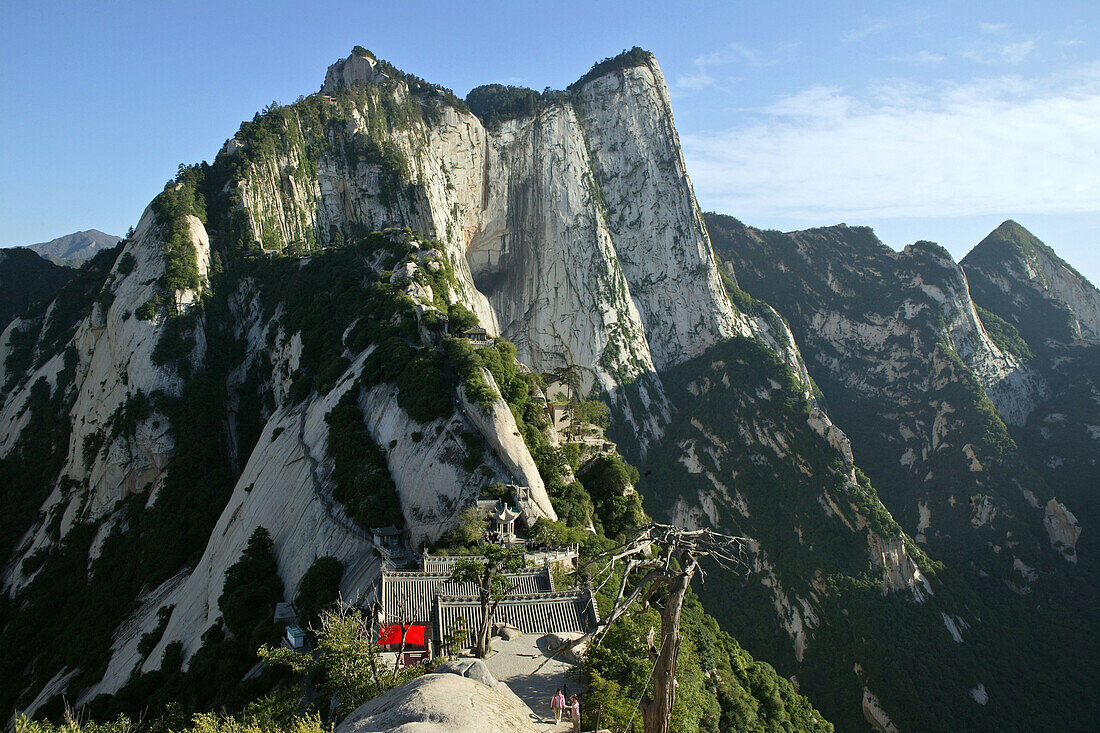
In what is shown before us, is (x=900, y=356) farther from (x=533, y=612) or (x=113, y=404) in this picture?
(x=113, y=404)

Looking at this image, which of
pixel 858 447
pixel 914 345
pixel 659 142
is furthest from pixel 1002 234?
pixel 659 142

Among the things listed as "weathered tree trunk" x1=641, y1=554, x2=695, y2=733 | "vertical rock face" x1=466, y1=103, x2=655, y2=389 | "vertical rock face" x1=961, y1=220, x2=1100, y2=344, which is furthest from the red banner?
"vertical rock face" x1=961, y1=220, x2=1100, y2=344

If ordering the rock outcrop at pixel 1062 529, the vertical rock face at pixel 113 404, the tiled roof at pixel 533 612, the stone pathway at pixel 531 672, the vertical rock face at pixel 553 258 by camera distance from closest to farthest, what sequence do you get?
the stone pathway at pixel 531 672
the tiled roof at pixel 533 612
the vertical rock face at pixel 113 404
the rock outcrop at pixel 1062 529
the vertical rock face at pixel 553 258

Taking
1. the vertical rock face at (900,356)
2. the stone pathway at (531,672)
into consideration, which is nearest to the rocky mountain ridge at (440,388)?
the vertical rock face at (900,356)

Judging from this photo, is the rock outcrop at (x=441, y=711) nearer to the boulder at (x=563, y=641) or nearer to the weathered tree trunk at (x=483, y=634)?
the boulder at (x=563, y=641)

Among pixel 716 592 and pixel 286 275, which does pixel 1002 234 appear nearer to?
pixel 716 592

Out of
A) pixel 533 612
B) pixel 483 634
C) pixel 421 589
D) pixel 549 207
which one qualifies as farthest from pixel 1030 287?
pixel 483 634
